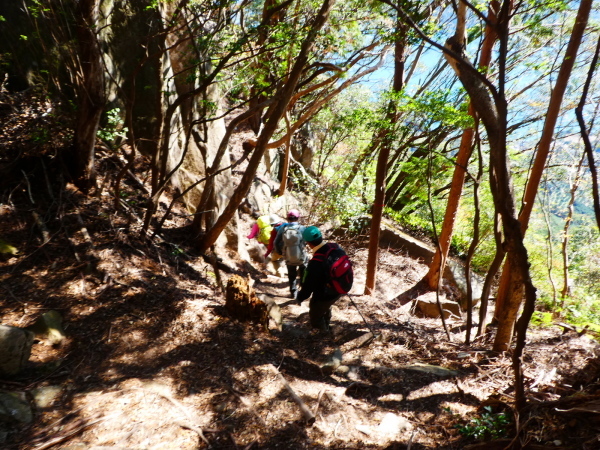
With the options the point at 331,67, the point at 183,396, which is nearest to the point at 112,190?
the point at 183,396

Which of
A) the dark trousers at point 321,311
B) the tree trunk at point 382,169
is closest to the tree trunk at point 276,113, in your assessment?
the tree trunk at point 382,169

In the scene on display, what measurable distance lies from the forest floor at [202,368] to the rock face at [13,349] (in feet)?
0.42

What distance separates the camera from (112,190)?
268 inches

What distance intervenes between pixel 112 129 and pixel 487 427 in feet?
27.6

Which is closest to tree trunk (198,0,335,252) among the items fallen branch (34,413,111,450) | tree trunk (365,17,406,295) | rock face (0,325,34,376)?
tree trunk (365,17,406,295)

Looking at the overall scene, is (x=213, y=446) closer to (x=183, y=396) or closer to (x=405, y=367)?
(x=183, y=396)

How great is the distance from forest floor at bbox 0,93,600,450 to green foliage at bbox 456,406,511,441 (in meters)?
0.01

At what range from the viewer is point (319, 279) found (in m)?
5.16

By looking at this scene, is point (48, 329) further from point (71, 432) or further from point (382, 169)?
point (382, 169)

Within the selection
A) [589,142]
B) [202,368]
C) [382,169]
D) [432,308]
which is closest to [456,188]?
[382,169]

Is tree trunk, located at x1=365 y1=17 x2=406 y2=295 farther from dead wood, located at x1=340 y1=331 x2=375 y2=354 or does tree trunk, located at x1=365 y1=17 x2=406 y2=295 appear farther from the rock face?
the rock face

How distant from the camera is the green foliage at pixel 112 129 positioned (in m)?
7.09

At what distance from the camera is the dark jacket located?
16.8 ft

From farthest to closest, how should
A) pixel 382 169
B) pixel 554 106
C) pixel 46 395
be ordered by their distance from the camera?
pixel 382 169
pixel 554 106
pixel 46 395
